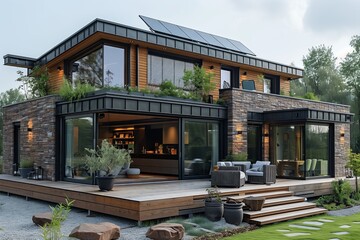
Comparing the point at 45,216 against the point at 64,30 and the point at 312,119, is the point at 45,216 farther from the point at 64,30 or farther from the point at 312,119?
the point at 64,30

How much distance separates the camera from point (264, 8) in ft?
51.4

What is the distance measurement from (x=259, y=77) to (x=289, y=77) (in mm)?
2885

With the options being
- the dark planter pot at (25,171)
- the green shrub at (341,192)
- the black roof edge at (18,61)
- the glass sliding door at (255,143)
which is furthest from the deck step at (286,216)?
the black roof edge at (18,61)

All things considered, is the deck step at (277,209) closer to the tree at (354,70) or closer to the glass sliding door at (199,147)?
the glass sliding door at (199,147)

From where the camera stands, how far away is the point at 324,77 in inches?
1212

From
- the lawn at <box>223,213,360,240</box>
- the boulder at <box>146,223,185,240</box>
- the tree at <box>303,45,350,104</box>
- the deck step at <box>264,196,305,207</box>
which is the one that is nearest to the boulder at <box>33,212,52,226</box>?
the boulder at <box>146,223,185,240</box>

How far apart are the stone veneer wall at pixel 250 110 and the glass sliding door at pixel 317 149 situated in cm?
76

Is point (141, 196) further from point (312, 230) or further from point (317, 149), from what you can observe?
point (317, 149)

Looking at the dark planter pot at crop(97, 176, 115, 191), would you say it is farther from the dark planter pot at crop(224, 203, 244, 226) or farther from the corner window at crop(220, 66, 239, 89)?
the corner window at crop(220, 66, 239, 89)

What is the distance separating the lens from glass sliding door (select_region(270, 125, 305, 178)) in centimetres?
1310

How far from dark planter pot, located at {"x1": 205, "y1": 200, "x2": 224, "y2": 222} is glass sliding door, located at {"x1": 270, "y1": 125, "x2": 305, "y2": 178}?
18.6 ft

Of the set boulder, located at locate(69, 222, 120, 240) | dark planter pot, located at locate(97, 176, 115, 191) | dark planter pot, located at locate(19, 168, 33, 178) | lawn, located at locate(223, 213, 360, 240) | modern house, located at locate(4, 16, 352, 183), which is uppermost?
modern house, located at locate(4, 16, 352, 183)

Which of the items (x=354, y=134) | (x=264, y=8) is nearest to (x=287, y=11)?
(x=264, y=8)

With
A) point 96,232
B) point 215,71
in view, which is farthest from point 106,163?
point 215,71
